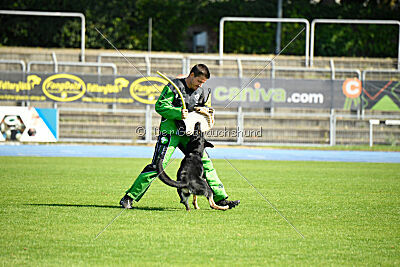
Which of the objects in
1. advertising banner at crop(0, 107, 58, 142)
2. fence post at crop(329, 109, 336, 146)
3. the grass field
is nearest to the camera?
the grass field

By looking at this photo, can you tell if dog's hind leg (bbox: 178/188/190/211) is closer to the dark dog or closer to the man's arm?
the dark dog

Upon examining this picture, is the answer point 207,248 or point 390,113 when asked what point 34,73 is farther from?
point 207,248

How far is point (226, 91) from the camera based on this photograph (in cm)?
2464

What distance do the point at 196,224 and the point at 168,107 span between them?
169 cm

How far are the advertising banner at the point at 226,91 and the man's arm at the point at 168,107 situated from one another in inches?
568

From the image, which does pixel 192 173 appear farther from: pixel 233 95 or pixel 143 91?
pixel 233 95

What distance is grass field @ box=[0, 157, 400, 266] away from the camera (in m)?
6.59

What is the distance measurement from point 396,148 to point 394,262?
1861 centimetres

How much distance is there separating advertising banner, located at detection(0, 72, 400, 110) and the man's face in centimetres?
1440

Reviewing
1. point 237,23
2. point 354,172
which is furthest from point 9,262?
point 237,23

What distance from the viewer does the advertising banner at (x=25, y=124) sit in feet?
72.5

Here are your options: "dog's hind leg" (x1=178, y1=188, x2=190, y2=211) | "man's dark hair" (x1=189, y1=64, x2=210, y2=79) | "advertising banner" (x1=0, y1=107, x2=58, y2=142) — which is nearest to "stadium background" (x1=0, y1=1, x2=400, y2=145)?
"advertising banner" (x1=0, y1=107, x2=58, y2=142)

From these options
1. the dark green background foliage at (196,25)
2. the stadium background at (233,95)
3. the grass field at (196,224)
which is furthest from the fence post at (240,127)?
the grass field at (196,224)

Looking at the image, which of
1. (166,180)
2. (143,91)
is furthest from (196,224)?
(143,91)
